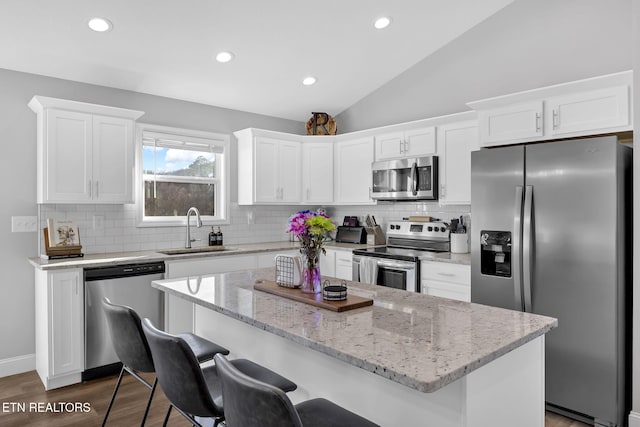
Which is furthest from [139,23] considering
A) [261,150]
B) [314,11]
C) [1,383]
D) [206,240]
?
[1,383]

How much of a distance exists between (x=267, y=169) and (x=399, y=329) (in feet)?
11.5

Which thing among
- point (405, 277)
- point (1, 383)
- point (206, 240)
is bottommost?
point (1, 383)

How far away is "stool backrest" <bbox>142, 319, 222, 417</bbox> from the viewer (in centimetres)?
148

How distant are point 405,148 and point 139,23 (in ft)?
8.77

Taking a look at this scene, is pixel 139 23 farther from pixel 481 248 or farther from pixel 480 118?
pixel 481 248

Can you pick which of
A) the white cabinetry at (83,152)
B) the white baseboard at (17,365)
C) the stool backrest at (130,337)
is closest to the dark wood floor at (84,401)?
the white baseboard at (17,365)

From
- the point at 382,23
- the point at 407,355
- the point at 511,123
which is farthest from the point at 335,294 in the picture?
the point at 382,23

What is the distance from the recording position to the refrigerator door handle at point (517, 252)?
2852 mm

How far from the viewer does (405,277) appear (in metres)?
3.78

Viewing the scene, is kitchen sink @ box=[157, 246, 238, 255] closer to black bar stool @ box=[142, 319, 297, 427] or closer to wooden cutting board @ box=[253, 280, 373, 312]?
wooden cutting board @ box=[253, 280, 373, 312]

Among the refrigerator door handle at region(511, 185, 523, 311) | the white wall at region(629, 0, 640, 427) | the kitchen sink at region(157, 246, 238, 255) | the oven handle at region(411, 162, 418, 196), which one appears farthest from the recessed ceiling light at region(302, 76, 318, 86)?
the white wall at region(629, 0, 640, 427)

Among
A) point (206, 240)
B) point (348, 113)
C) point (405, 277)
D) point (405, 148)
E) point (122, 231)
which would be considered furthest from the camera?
point (348, 113)

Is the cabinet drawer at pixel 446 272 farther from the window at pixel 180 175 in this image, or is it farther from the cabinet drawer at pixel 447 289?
the window at pixel 180 175

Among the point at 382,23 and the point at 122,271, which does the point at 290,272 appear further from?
the point at 382,23
